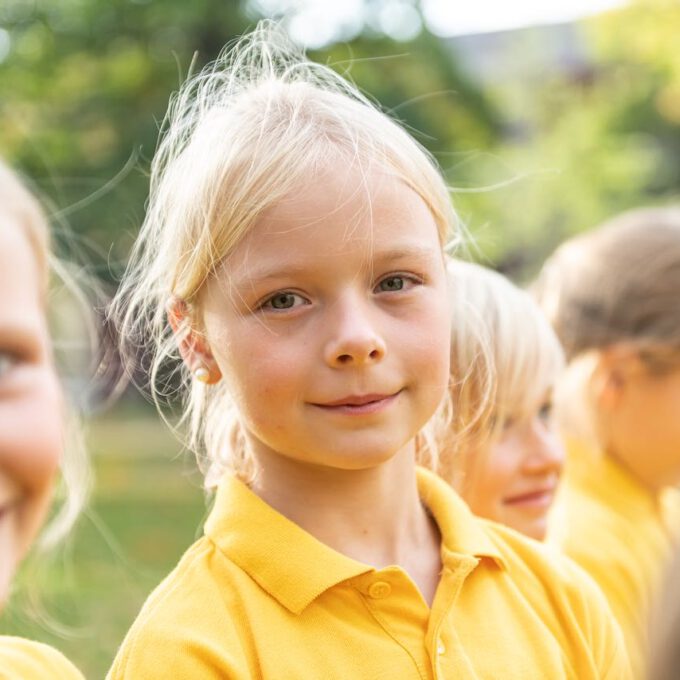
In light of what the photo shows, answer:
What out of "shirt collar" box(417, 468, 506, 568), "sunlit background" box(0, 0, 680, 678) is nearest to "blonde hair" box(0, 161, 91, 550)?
"shirt collar" box(417, 468, 506, 568)

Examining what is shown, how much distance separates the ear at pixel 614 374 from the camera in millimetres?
4180

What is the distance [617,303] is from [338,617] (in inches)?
90.6

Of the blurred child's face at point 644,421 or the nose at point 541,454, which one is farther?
the blurred child's face at point 644,421

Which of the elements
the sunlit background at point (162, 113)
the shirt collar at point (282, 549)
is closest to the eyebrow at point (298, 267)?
the shirt collar at point (282, 549)

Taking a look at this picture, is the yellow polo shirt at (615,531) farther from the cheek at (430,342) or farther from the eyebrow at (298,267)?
the eyebrow at (298,267)

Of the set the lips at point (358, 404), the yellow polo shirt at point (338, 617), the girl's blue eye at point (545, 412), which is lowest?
the yellow polo shirt at point (338, 617)

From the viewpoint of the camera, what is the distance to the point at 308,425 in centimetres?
232

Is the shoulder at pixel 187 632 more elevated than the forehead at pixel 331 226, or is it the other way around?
the forehead at pixel 331 226

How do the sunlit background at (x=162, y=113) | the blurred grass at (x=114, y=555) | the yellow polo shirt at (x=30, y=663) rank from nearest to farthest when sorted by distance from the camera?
1. the yellow polo shirt at (x=30, y=663)
2. the blurred grass at (x=114, y=555)
3. the sunlit background at (x=162, y=113)

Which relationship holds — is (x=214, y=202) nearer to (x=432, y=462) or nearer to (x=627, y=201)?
(x=432, y=462)

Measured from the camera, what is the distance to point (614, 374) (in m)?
4.21

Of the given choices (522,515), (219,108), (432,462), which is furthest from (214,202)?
(522,515)

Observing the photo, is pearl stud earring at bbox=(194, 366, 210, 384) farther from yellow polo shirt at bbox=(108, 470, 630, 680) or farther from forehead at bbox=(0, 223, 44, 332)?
forehead at bbox=(0, 223, 44, 332)

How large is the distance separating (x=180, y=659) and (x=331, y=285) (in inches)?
30.8
